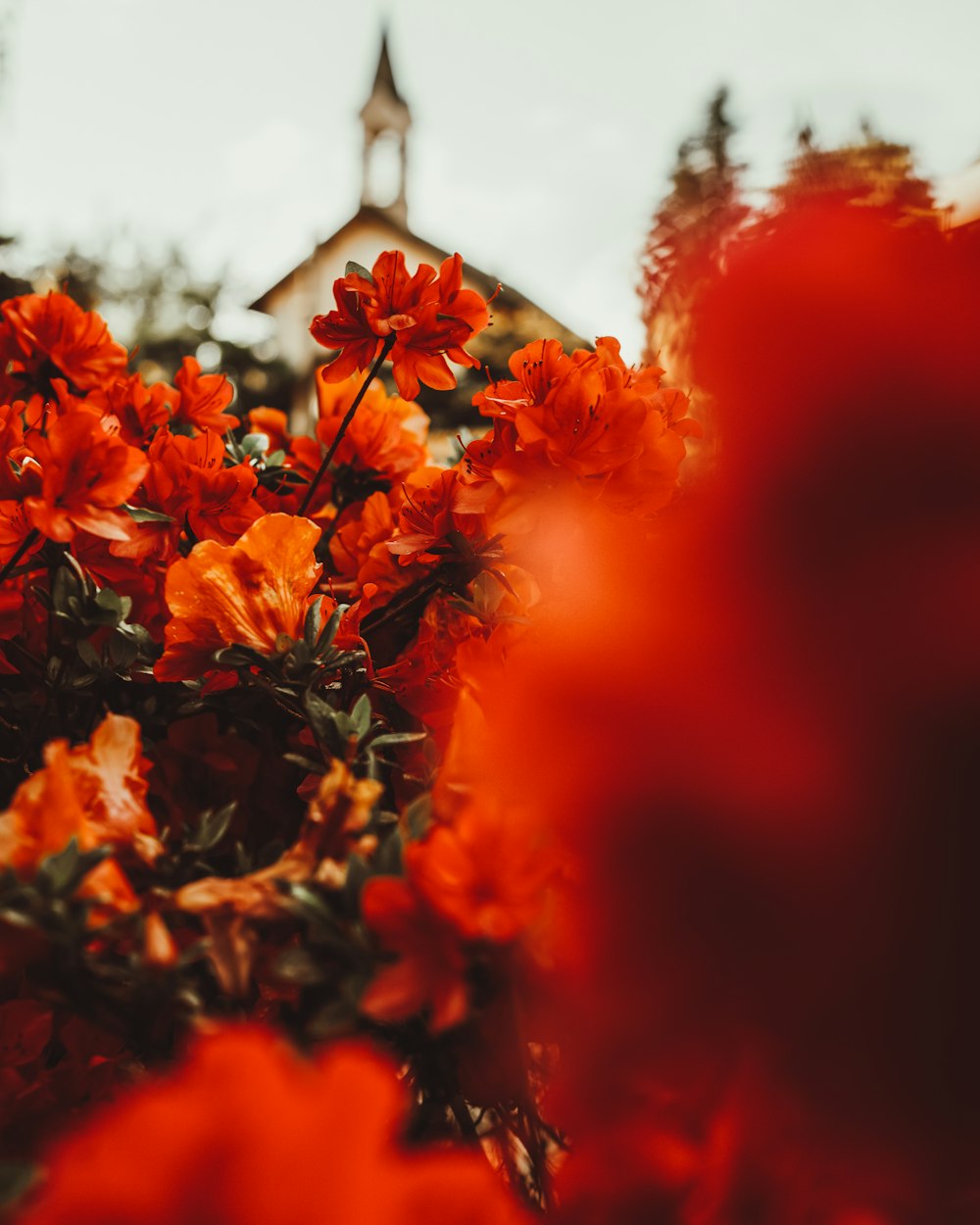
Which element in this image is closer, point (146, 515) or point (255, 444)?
point (146, 515)

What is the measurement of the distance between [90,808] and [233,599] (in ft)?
0.37

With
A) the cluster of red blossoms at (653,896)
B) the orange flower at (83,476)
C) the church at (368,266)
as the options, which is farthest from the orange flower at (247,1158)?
the church at (368,266)

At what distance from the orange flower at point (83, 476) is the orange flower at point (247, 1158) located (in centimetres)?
24

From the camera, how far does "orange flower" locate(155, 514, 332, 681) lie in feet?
1.29

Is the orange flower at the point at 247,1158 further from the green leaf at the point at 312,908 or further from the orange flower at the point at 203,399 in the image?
the orange flower at the point at 203,399

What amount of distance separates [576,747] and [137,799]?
0.48 ft

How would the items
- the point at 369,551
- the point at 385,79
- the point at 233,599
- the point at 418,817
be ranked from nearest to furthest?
the point at 418,817 → the point at 233,599 → the point at 369,551 → the point at 385,79

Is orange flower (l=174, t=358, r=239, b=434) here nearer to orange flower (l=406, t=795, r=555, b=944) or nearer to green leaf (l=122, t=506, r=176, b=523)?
green leaf (l=122, t=506, r=176, b=523)

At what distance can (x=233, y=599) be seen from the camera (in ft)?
1.30

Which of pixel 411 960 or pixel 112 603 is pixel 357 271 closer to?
pixel 112 603

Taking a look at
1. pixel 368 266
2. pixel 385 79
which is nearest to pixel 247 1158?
pixel 368 266

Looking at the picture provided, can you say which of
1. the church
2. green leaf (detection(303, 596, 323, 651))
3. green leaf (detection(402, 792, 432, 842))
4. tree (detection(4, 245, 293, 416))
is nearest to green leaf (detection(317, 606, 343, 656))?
green leaf (detection(303, 596, 323, 651))

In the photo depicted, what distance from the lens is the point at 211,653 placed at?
40 centimetres

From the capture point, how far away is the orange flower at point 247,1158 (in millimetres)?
172
